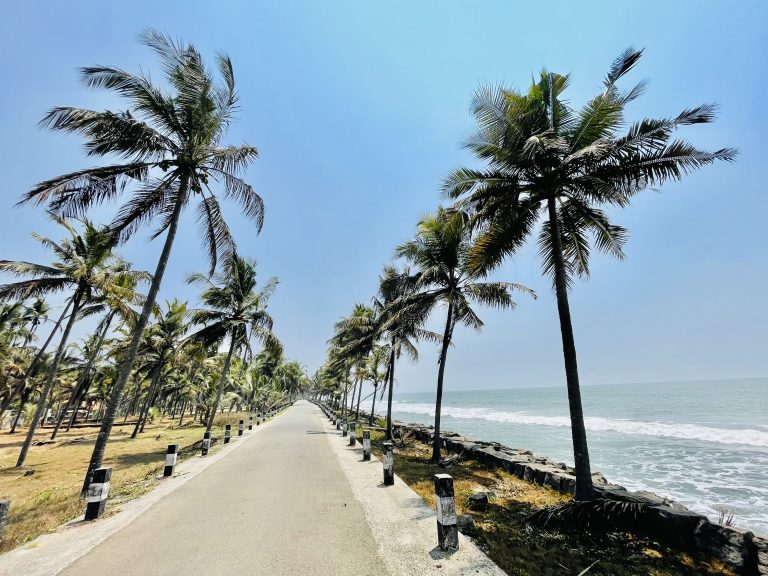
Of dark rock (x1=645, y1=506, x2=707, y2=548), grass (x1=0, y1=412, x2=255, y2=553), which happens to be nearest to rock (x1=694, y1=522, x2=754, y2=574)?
dark rock (x1=645, y1=506, x2=707, y2=548)

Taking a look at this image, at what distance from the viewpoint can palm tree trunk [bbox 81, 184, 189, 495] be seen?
896cm

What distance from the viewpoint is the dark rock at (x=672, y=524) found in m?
5.84

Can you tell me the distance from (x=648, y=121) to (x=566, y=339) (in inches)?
196

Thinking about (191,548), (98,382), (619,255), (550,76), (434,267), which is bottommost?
(191,548)

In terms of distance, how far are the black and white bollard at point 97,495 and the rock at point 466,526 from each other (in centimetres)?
675

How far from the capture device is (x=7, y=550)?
5.59 meters

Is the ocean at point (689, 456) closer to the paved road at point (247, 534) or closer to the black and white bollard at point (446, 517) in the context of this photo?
the black and white bollard at point (446, 517)

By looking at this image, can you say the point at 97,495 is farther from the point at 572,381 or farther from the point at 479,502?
the point at 572,381

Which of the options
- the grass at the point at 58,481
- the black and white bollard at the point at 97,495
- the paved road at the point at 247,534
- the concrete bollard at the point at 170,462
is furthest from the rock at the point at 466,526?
the concrete bollard at the point at 170,462

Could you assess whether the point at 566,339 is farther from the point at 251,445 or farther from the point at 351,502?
the point at 251,445

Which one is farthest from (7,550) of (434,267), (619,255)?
(619,255)

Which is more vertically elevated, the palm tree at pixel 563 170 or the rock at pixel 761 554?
the palm tree at pixel 563 170

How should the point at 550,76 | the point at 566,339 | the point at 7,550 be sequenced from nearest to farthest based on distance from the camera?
the point at 7,550 < the point at 566,339 < the point at 550,76

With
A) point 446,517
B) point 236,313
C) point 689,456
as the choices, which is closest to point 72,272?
point 236,313
